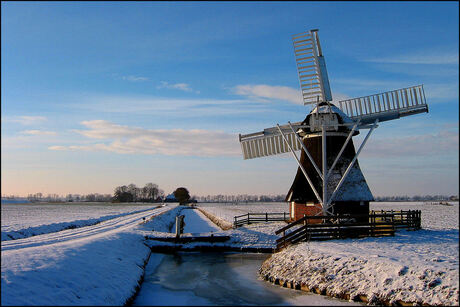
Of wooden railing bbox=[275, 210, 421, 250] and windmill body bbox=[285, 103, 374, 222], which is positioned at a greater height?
windmill body bbox=[285, 103, 374, 222]

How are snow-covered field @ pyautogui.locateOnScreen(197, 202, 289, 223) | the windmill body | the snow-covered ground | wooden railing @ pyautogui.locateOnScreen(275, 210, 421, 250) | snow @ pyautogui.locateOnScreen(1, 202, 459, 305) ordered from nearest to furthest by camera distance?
the snow-covered ground
snow @ pyautogui.locateOnScreen(1, 202, 459, 305)
wooden railing @ pyautogui.locateOnScreen(275, 210, 421, 250)
the windmill body
snow-covered field @ pyautogui.locateOnScreen(197, 202, 289, 223)

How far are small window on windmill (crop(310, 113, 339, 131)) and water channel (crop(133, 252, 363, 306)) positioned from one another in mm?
8747

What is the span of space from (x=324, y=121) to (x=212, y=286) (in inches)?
510

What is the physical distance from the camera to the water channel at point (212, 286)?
1176 centimetres

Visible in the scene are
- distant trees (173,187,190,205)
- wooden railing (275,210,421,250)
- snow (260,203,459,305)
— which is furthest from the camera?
distant trees (173,187,190,205)

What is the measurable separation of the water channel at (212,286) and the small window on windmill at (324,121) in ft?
28.7

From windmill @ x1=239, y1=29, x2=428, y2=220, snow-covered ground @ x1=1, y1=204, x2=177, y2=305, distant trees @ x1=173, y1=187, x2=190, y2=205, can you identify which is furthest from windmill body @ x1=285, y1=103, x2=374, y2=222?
distant trees @ x1=173, y1=187, x2=190, y2=205

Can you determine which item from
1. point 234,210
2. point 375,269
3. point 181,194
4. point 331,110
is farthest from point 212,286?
point 181,194

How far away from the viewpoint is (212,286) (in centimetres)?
1373

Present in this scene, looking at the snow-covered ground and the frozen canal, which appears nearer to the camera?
the snow-covered ground

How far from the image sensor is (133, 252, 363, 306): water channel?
463 inches

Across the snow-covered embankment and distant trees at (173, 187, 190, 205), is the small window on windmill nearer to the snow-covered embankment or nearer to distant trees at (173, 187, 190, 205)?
the snow-covered embankment

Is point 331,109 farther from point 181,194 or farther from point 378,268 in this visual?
point 181,194

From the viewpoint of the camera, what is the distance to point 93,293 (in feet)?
34.2
